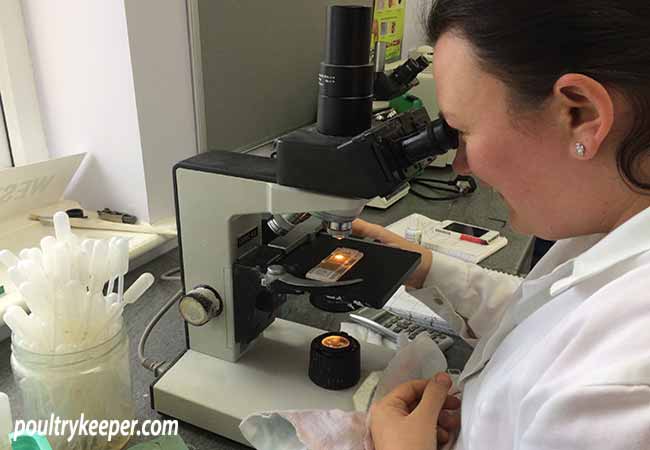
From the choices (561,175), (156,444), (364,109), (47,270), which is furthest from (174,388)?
(561,175)

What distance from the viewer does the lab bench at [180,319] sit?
2.64 feet

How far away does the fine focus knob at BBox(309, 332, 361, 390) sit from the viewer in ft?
2.63

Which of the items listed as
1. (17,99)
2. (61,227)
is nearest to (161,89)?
(17,99)

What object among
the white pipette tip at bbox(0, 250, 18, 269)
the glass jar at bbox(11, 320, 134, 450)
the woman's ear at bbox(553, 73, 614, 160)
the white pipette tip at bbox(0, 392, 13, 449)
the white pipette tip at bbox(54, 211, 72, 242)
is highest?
the woman's ear at bbox(553, 73, 614, 160)

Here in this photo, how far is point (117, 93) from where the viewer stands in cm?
116

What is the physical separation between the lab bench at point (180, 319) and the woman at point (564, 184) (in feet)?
1.04

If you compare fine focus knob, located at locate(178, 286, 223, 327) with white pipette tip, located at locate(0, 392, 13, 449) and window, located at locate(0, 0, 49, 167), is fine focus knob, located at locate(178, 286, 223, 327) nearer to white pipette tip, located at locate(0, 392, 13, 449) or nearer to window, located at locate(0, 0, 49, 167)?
white pipette tip, located at locate(0, 392, 13, 449)

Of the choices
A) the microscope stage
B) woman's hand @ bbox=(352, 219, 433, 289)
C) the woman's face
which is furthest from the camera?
Result: woman's hand @ bbox=(352, 219, 433, 289)

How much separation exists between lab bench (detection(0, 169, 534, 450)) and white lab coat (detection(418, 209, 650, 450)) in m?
0.28

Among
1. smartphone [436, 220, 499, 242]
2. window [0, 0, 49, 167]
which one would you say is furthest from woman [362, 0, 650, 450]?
window [0, 0, 49, 167]

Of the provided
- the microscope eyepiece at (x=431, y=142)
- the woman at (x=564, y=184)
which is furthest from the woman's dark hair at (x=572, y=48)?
the microscope eyepiece at (x=431, y=142)

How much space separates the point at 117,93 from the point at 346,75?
69 cm

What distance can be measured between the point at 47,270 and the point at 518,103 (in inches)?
20.9

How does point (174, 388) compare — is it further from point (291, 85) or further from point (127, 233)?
point (291, 85)
